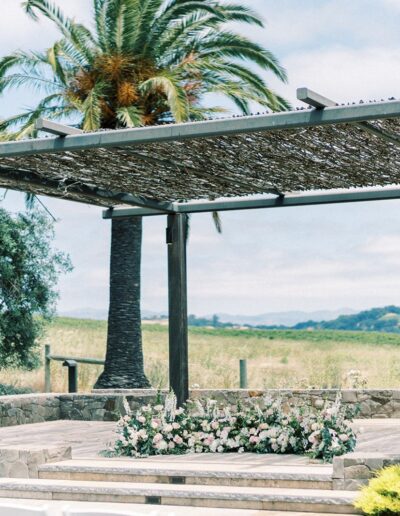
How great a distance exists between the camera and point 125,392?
56.6ft

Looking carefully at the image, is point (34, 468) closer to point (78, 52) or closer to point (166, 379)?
point (78, 52)

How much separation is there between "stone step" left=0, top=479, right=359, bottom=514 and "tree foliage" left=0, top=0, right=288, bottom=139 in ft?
31.7

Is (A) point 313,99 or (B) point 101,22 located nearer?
(A) point 313,99

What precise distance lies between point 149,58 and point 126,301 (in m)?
4.61

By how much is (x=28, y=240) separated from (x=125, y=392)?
6.77 m

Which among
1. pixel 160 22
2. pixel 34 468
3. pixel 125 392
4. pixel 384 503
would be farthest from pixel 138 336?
pixel 384 503

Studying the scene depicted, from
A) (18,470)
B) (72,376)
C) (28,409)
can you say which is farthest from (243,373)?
(18,470)

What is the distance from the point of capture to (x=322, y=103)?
27.9 feet

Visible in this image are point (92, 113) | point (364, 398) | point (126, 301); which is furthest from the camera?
point (126, 301)

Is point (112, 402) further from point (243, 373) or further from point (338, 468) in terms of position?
point (338, 468)

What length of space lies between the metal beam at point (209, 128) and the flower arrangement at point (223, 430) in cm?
301

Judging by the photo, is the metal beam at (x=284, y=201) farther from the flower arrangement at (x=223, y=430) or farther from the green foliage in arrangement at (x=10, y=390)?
the green foliage in arrangement at (x=10, y=390)

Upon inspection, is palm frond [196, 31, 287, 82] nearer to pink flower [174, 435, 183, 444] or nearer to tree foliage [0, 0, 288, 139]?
tree foliage [0, 0, 288, 139]

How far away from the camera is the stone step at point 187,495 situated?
28.5 feet
